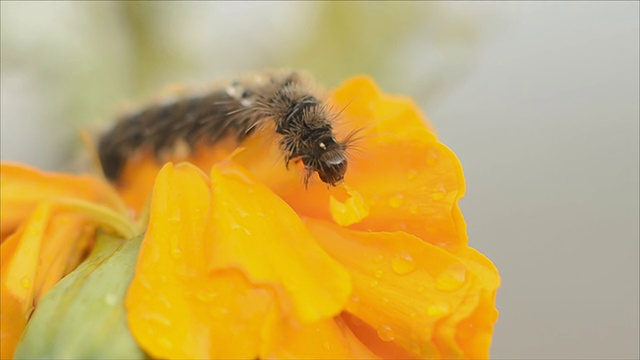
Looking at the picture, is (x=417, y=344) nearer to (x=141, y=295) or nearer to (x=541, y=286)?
(x=141, y=295)

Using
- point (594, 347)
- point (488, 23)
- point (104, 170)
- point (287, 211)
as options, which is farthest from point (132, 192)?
point (488, 23)

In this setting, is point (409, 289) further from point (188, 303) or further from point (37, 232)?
point (37, 232)

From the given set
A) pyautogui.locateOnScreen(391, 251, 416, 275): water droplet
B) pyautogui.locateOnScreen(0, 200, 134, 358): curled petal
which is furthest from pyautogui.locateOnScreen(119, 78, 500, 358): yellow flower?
pyautogui.locateOnScreen(0, 200, 134, 358): curled petal

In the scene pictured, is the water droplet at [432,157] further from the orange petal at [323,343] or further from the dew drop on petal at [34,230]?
the dew drop on petal at [34,230]

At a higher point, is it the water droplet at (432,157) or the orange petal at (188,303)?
the water droplet at (432,157)

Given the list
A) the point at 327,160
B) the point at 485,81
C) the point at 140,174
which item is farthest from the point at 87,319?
the point at 485,81

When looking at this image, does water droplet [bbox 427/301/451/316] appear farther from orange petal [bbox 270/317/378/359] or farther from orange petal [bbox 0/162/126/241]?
orange petal [bbox 0/162/126/241]

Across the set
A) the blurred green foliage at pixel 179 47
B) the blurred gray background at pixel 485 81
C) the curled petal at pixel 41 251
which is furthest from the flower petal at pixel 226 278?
the blurred green foliage at pixel 179 47
